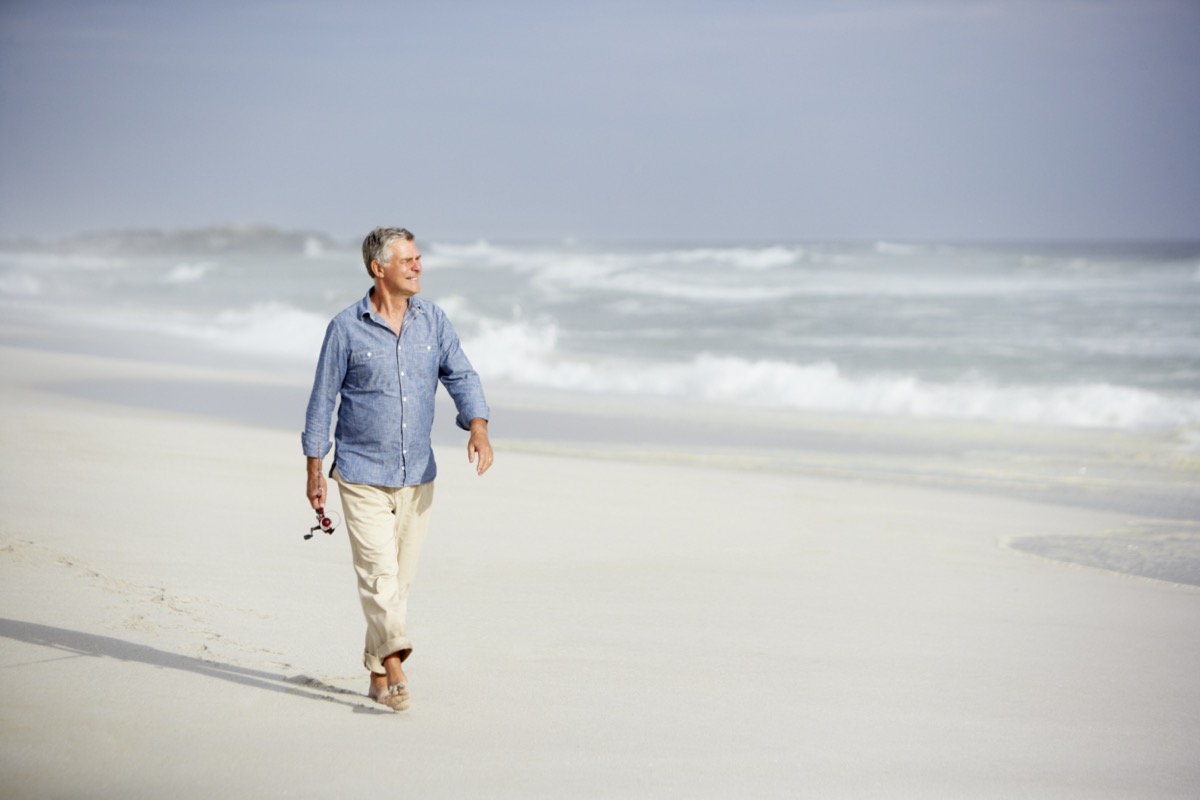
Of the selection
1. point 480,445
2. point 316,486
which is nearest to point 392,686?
point 316,486

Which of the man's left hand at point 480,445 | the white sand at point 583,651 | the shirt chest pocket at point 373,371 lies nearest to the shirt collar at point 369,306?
the shirt chest pocket at point 373,371

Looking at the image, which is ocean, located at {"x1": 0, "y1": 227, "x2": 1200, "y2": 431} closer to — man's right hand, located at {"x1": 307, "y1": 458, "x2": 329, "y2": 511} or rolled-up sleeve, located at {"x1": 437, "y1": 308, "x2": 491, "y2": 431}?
rolled-up sleeve, located at {"x1": 437, "y1": 308, "x2": 491, "y2": 431}

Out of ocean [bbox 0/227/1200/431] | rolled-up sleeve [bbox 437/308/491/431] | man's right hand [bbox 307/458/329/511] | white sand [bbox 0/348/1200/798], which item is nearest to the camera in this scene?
white sand [bbox 0/348/1200/798]

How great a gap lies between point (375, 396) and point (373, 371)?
0.08 metres

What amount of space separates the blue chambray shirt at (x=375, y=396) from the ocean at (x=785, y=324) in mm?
11622

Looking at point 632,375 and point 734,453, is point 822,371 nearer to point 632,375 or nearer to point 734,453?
point 632,375

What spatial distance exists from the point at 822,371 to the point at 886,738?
15438 mm

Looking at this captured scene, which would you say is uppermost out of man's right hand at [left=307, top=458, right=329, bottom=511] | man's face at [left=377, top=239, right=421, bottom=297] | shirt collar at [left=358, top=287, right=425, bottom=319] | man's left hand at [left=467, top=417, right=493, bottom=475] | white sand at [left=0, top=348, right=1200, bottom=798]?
man's face at [left=377, top=239, right=421, bottom=297]

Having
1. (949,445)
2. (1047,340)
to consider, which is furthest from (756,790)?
(1047,340)

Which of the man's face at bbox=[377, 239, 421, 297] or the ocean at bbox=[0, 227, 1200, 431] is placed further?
the ocean at bbox=[0, 227, 1200, 431]

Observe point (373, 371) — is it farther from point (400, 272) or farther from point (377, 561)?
point (377, 561)

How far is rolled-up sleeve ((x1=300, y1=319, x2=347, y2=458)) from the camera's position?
4.20 meters

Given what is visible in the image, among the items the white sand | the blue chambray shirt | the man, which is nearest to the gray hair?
the man

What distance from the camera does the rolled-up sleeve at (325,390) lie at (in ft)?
13.8
